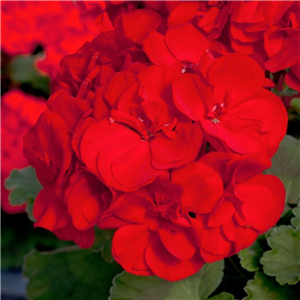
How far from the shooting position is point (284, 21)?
0.75 meters

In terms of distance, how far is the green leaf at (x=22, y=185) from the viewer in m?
1.18

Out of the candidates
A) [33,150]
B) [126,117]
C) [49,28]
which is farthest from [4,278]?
[126,117]

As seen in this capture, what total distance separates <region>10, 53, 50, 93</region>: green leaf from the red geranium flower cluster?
1.15 m

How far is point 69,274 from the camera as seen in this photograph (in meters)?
1.11

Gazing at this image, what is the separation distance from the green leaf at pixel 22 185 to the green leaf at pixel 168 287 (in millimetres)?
408

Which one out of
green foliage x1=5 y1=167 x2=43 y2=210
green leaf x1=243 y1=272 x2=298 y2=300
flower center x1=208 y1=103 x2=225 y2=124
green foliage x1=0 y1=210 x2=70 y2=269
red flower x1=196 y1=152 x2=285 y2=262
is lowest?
green foliage x1=0 y1=210 x2=70 y2=269

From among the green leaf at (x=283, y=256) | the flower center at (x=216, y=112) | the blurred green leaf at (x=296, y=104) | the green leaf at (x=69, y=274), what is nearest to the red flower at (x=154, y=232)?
the flower center at (x=216, y=112)

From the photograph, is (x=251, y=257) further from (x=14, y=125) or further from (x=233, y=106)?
(x=14, y=125)

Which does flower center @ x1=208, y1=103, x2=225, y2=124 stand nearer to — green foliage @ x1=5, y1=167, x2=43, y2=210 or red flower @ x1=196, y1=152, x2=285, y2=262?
red flower @ x1=196, y1=152, x2=285, y2=262

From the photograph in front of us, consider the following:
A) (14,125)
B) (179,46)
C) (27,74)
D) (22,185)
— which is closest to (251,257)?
(179,46)

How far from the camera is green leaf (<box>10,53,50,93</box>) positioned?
1.75 meters

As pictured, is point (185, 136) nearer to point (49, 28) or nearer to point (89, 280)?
point (89, 280)

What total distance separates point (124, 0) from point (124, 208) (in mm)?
427

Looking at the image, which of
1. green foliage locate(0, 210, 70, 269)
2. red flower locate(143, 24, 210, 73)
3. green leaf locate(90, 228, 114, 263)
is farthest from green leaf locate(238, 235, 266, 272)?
green foliage locate(0, 210, 70, 269)
